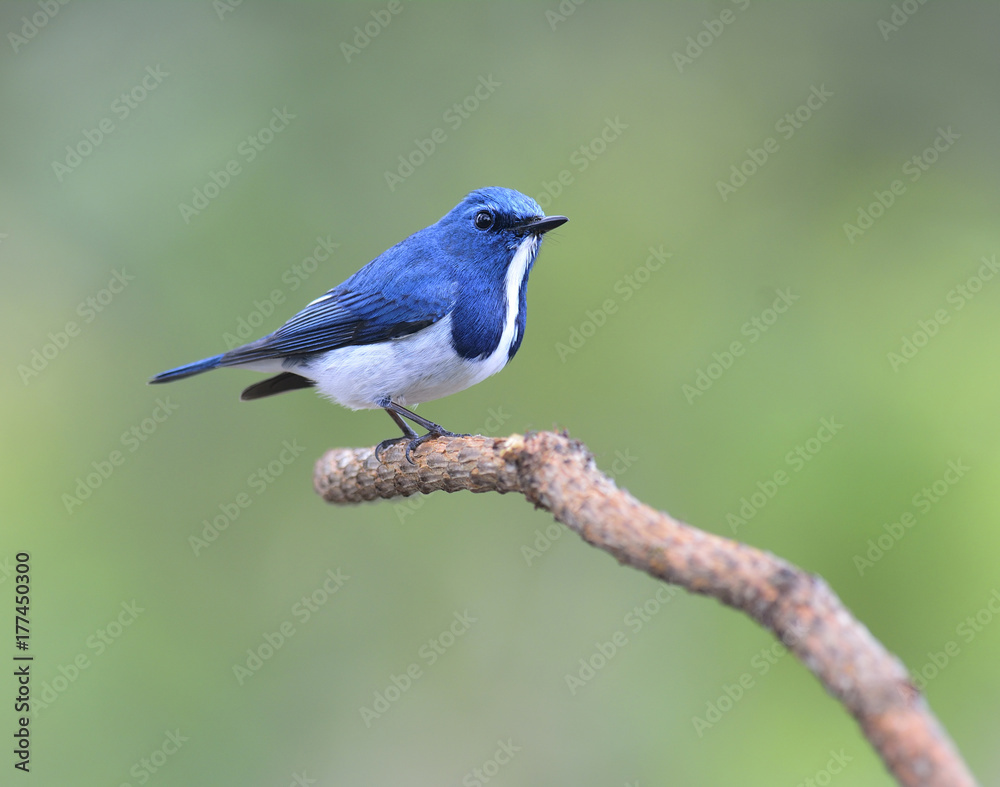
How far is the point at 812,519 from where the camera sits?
481cm

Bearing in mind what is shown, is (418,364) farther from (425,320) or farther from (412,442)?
(412,442)

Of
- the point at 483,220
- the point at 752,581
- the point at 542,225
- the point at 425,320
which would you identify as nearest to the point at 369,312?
the point at 425,320

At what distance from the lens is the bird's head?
4.27m

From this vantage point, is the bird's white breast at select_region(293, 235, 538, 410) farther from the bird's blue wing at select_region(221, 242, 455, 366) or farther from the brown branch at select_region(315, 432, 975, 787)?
the brown branch at select_region(315, 432, 975, 787)

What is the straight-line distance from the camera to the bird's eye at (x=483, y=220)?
431 cm

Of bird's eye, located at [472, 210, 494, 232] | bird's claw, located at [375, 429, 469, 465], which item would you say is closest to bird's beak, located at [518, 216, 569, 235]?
bird's eye, located at [472, 210, 494, 232]

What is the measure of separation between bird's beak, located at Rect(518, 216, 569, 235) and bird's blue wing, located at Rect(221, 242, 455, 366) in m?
0.45

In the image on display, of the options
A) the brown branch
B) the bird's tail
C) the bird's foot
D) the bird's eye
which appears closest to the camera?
the brown branch

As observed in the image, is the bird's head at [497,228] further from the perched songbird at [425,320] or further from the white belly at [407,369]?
the white belly at [407,369]

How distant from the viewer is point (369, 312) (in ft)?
14.4

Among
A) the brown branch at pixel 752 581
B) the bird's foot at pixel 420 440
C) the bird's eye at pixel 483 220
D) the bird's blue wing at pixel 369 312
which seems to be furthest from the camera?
the bird's eye at pixel 483 220

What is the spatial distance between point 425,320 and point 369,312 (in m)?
0.37

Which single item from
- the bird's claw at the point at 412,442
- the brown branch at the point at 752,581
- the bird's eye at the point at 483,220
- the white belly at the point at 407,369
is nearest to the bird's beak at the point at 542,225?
the bird's eye at the point at 483,220

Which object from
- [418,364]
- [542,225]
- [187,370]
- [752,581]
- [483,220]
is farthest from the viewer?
[187,370]
